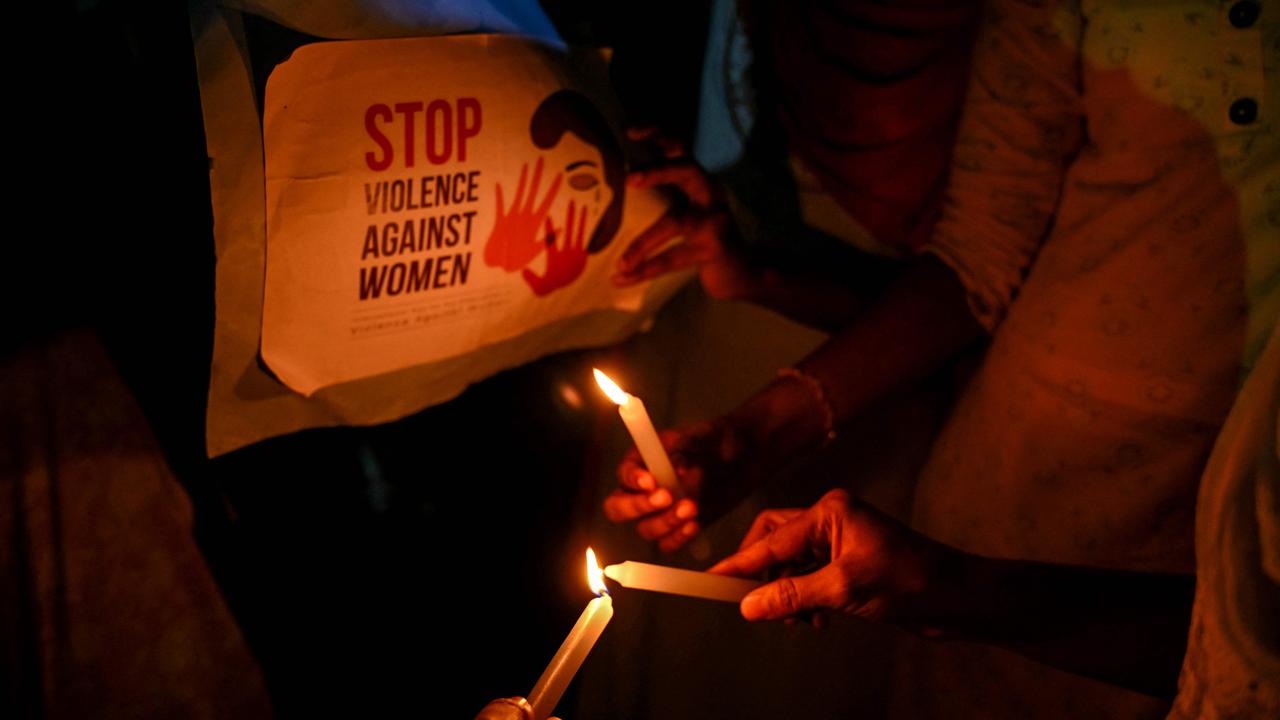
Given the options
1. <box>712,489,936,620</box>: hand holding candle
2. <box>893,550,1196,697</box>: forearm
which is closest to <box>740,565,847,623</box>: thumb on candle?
<box>712,489,936,620</box>: hand holding candle

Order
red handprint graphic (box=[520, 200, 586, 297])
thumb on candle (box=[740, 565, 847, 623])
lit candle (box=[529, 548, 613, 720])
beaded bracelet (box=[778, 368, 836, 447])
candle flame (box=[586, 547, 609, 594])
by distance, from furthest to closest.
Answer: beaded bracelet (box=[778, 368, 836, 447]) < red handprint graphic (box=[520, 200, 586, 297]) < thumb on candle (box=[740, 565, 847, 623]) < candle flame (box=[586, 547, 609, 594]) < lit candle (box=[529, 548, 613, 720])

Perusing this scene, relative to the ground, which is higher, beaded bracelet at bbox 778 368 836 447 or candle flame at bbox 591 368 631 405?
candle flame at bbox 591 368 631 405

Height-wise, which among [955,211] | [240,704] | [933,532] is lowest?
[240,704]

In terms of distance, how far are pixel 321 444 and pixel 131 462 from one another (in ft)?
1.05

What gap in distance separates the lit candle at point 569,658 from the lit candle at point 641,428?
0.17 meters

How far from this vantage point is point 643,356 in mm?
1614

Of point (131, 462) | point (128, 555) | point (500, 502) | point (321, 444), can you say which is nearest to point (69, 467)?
point (131, 462)

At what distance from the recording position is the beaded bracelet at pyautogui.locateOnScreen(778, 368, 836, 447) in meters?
1.26

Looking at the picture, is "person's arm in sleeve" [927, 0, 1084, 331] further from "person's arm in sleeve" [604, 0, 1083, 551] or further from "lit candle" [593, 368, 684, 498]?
"lit candle" [593, 368, 684, 498]

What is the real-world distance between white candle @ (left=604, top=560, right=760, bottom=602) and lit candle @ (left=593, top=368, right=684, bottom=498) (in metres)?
0.12

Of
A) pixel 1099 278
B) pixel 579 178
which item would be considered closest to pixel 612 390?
pixel 579 178

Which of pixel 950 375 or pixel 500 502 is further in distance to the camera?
pixel 500 502

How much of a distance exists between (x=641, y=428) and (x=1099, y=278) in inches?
28.6

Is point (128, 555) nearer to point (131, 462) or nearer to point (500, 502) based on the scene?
point (131, 462)
